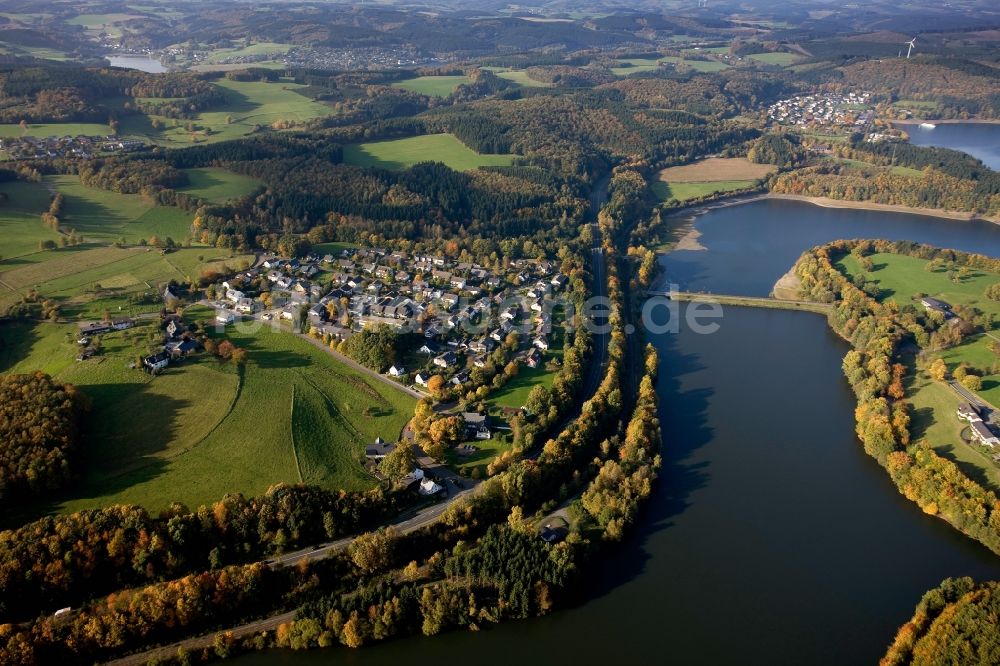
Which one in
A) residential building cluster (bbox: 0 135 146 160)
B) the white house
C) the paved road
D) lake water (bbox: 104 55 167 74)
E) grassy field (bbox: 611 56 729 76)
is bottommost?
the paved road

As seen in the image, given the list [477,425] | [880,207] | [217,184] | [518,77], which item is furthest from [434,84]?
[477,425]

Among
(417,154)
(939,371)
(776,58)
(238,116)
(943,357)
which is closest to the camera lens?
(939,371)

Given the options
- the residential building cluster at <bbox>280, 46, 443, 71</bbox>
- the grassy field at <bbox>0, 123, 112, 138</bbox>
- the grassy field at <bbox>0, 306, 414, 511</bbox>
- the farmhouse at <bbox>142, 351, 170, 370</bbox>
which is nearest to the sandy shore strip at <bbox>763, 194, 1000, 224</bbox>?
the grassy field at <bbox>0, 306, 414, 511</bbox>

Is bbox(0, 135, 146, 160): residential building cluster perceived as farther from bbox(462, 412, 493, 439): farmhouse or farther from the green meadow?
the green meadow

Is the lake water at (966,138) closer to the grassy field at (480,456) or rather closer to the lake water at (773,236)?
the lake water at (773,236)

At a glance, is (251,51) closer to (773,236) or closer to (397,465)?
(773,236)

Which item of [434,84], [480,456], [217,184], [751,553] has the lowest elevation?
[751,553]

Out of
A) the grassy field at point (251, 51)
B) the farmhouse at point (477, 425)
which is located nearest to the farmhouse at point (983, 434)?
the farmhouse at point (477, 425)
